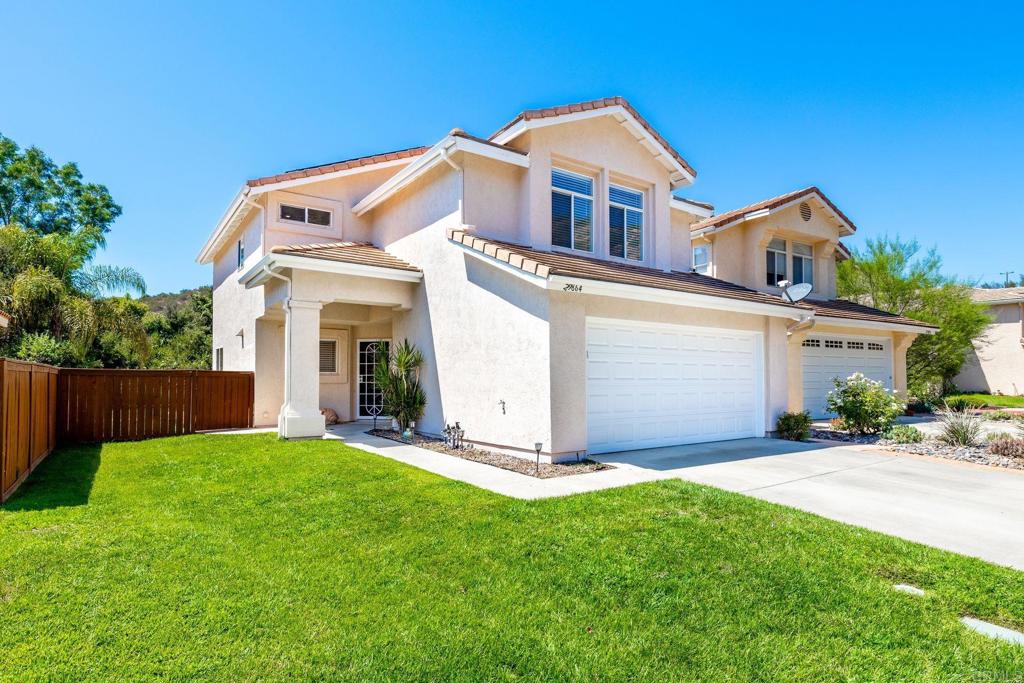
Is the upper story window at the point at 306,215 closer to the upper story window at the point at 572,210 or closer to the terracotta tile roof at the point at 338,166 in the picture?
the terracotta tile roof at the point at 338,166

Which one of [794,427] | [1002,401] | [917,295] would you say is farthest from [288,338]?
[1002,401]

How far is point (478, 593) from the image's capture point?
439 cm

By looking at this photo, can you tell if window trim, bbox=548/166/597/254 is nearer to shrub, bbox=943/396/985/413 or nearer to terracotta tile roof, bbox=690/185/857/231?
terracotta tile roof, bbox=690/185/857/231

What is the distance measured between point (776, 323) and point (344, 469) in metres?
11.1

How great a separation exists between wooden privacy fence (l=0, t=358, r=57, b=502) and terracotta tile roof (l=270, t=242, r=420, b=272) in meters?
4.74

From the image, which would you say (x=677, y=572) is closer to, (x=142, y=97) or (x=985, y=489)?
(x=985, y=489)

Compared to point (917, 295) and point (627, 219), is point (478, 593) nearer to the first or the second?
point (627, 219)

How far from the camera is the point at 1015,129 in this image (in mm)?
18156

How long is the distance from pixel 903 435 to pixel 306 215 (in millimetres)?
16779

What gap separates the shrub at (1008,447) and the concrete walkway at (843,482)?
1.54 metres

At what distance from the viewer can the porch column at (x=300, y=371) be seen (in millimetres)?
12070

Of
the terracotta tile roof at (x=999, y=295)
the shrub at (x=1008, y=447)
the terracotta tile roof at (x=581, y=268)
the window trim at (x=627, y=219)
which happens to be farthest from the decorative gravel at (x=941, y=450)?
the terracotta tile roof at (x=999, y=295)

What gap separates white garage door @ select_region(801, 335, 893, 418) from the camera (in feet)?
57.6

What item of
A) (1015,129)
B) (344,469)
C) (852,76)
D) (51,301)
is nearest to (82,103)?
(51,301)
